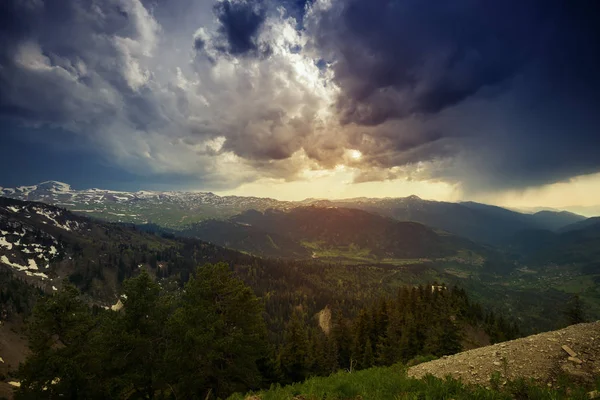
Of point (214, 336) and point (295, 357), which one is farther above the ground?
point (214, 336)

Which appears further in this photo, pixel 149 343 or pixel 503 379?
pixel 149 343

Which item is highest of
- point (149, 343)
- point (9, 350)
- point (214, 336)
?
point (214, 336)

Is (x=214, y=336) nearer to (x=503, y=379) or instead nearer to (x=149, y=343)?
(x=149, y=343)

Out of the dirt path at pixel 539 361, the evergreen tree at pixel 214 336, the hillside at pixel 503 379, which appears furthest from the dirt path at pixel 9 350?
the dirt path at pixel 539 361

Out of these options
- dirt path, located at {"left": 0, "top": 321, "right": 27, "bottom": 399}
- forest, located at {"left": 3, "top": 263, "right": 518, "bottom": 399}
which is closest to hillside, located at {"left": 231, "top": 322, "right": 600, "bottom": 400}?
forest, located at {"left": 3, "top": 263, "right": 518, "bottom": 399}

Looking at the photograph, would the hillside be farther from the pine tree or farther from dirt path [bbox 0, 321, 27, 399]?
dirt path [bbox 0, 321, 27, 399]

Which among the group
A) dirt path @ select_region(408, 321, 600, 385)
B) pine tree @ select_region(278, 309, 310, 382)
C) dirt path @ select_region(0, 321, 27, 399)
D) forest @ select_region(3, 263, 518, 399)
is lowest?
dirt path @ select_region(0, 321, 27, 399)

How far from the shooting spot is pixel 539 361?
13602 mm

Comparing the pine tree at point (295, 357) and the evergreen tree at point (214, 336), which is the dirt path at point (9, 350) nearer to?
the pine tree at point (295, 357)

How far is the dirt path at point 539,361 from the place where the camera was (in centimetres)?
1273

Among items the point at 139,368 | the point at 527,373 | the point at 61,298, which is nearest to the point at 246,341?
the point at 139,368

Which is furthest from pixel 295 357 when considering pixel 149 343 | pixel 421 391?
pixel 421 391

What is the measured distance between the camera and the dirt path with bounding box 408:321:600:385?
501 inches

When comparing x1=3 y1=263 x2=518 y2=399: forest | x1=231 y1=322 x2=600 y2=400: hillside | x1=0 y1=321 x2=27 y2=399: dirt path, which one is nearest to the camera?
x1=231 y1=322 x2=600 y2=400: hillside
